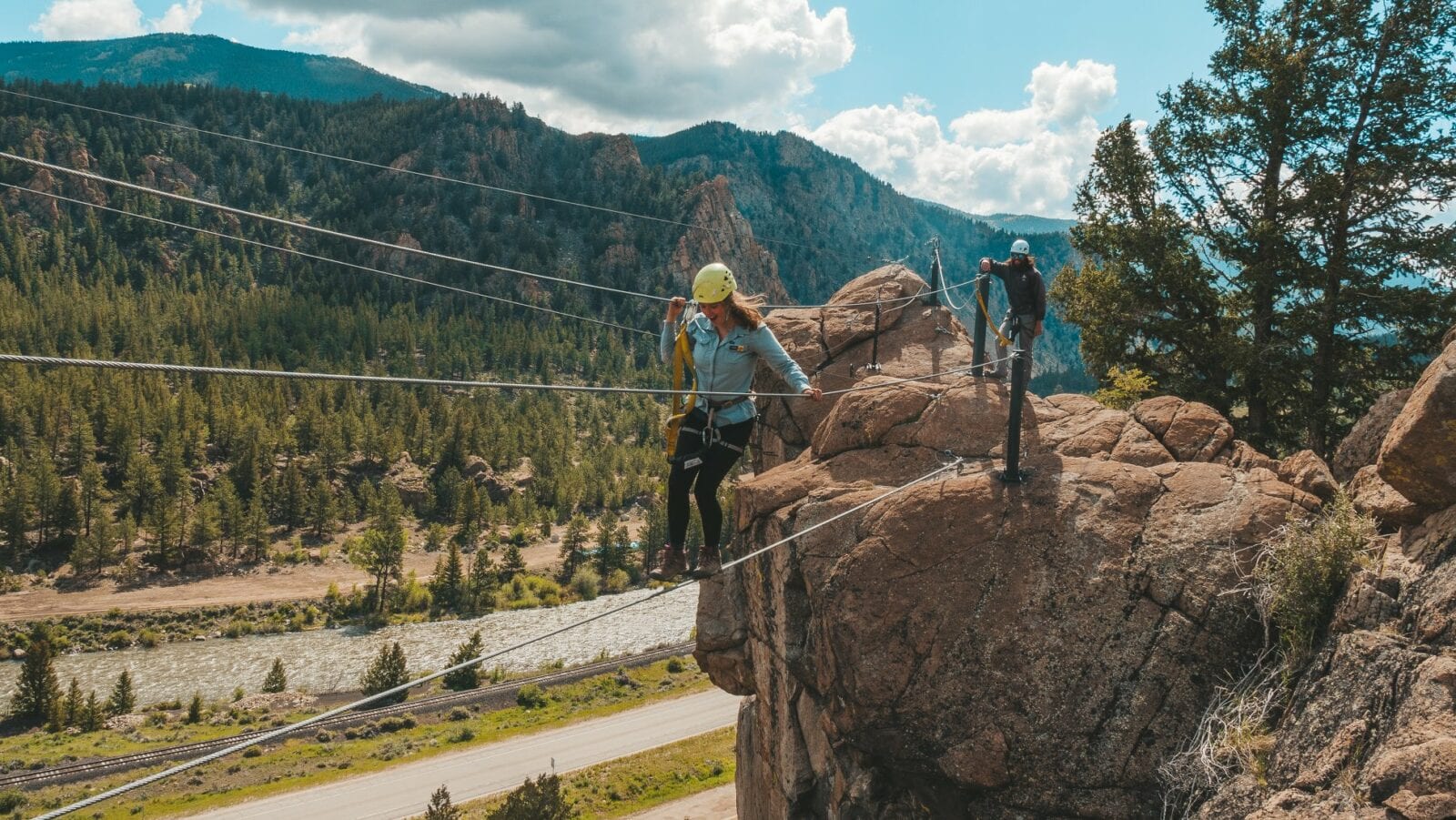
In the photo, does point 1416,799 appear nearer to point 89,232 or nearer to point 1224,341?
point 1224,341

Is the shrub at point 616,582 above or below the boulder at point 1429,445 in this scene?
below

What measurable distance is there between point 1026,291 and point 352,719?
5741 centimetres

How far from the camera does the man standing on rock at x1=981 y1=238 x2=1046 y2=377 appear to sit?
40.4ft

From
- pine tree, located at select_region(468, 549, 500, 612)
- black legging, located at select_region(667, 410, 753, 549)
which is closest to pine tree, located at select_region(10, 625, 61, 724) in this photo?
pine tree, located at select_region(468, 549, 500, 612)

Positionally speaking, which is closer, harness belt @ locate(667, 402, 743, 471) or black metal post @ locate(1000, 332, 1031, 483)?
harness belt @ locate(667, 402, 743, 471)

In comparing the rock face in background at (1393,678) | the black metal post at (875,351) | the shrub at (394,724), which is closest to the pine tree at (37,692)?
the shrub at (394,724)

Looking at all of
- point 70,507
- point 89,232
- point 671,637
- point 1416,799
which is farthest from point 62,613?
point 89,232

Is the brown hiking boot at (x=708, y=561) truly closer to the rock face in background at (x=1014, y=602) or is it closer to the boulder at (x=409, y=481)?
the rock face in background at (x=1014, y=602)

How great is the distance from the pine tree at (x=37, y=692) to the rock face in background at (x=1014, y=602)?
65.3m

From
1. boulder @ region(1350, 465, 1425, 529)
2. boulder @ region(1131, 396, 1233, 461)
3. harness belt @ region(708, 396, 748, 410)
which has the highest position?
harness belt @ region(708, 396, 748, 410)

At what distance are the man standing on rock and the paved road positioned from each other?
128 feet

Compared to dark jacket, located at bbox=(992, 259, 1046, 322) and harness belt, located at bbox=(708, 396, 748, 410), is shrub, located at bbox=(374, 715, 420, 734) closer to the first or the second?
dark jacket, located at bbox=(992, 259, 1046, 322)

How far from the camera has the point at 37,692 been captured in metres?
55.7

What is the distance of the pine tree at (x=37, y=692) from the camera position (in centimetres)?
5550
